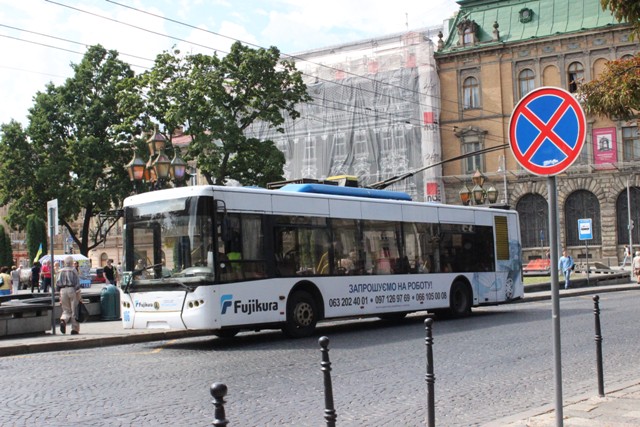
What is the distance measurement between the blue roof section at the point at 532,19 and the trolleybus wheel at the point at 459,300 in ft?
142

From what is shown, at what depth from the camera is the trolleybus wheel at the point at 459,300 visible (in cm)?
2152

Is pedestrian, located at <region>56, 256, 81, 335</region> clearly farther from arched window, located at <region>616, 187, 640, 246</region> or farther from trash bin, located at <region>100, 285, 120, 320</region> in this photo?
arched window, located at <region>616, 187, 640, 246</region>

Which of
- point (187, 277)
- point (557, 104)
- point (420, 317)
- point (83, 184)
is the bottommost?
point (420, 317)

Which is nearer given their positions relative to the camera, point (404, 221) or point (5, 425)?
point (5, 425)

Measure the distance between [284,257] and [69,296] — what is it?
5.58m

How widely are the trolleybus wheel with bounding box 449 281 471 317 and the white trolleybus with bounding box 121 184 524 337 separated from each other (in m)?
0.04

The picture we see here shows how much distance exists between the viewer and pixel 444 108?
64562 mm

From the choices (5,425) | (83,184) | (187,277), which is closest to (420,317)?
(187,277)

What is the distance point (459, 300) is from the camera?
21922 mm

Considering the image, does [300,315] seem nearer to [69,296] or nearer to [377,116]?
[69,296]

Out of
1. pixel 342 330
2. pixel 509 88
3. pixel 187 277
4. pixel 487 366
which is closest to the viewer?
pixel 487 366

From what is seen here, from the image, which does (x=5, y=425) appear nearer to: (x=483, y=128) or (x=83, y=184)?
(x=83, y=184)

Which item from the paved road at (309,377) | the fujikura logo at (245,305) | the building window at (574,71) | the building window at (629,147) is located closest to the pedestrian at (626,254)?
the building window at (629,147)

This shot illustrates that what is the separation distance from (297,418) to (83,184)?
45.5 metres
